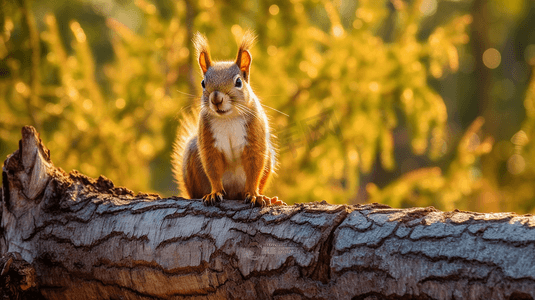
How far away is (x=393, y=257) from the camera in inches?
46.7

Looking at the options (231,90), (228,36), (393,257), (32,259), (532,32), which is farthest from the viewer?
(532,32)

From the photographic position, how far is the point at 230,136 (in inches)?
74.0

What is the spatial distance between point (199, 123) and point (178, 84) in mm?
1458

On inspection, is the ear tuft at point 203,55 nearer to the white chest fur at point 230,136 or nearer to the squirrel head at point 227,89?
the squirrel head at point 227,89

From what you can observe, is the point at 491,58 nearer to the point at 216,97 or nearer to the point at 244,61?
the point at 244,61

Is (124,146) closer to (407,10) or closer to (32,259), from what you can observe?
(32,259)

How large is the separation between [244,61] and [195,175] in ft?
1.91

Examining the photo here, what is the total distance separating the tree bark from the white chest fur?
0.29 metres

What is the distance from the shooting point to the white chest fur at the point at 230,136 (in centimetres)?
188

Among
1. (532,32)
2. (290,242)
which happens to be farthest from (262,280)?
(532,32)

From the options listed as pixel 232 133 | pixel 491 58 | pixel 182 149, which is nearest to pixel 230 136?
pixel 232 133

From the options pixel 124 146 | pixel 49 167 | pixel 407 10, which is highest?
pixel 407 10

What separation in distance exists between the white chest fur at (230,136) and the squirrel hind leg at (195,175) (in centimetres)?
20

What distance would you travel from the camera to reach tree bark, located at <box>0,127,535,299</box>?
1110 millimetres
